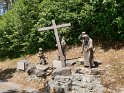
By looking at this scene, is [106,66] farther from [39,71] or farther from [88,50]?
[39,71]

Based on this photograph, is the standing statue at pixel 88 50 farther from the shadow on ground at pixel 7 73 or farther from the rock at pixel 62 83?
the shadow on ground at pixel 7 73

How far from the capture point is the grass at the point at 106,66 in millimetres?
13535

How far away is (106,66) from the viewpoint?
15.4 metres

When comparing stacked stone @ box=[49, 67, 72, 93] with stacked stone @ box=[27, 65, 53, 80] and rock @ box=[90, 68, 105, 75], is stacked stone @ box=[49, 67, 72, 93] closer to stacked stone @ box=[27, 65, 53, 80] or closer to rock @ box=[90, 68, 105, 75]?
rock @ box=[90, 68, 105, 75]

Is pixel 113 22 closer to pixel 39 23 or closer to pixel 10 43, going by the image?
pixel 39 23

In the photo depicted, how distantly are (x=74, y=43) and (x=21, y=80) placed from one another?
5.50m

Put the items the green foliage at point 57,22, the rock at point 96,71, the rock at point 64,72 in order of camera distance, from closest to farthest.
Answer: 1. the rock at point 96,71
2. the rock at point 64,72
3. the green foliage at point 57,22

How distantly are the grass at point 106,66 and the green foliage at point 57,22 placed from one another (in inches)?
50.9

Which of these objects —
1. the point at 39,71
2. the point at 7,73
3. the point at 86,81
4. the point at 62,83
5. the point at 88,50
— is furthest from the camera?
the point at 7,73

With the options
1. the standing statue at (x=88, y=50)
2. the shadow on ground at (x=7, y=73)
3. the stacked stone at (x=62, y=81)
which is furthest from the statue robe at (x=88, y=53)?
the shadow on ground at (x=7, y=73)

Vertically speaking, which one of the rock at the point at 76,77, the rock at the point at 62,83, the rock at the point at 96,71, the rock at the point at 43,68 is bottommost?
the rock at the point at 62,83

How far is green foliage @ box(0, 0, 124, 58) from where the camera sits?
65.0 ft

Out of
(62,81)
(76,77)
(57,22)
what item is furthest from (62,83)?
(57,22)

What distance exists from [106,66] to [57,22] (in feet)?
26.9
